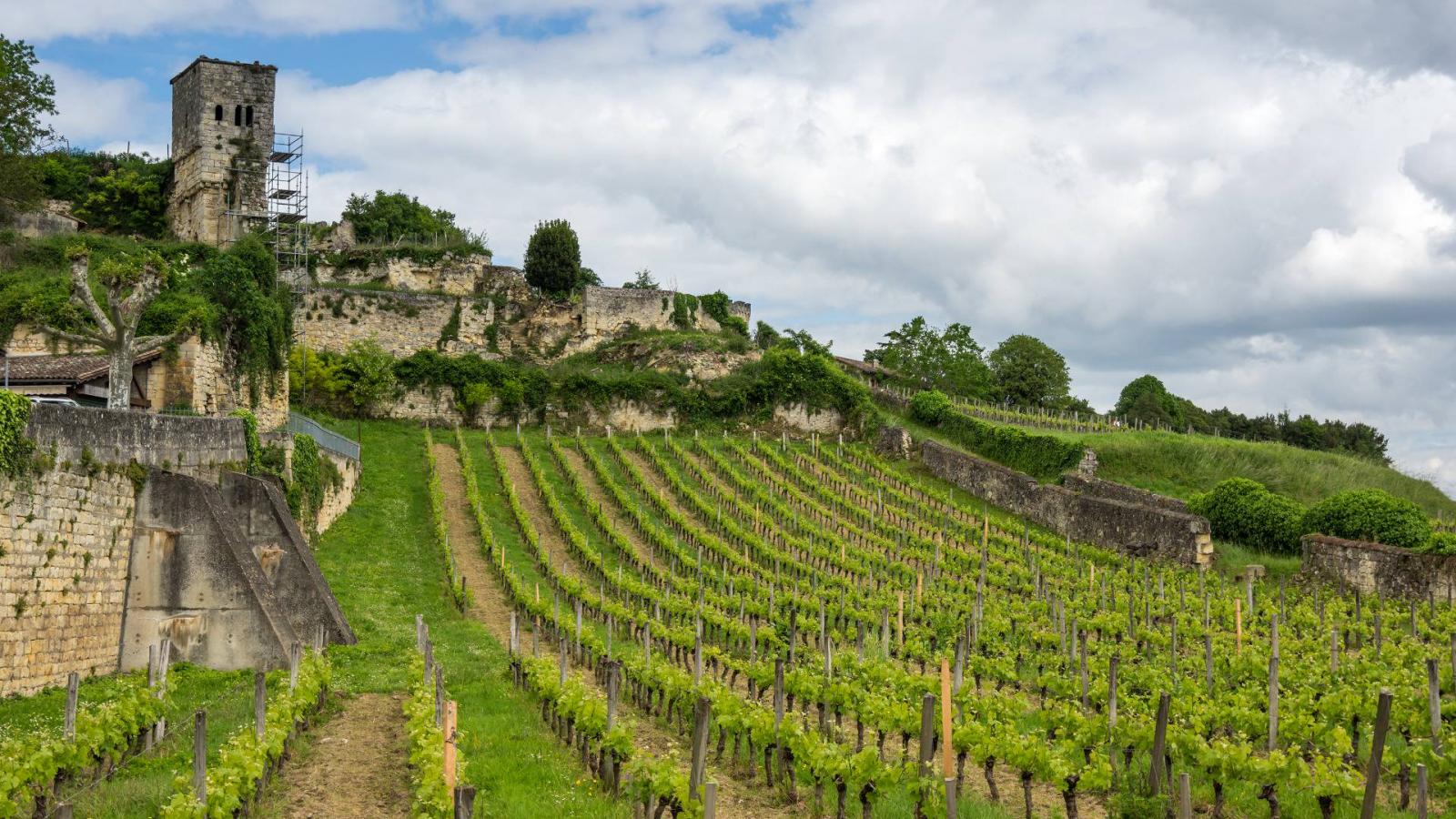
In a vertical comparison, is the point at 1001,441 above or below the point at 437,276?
below

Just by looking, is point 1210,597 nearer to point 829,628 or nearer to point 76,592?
point 829,628

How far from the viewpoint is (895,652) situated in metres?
20.0

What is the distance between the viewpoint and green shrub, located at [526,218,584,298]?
52.9 metres

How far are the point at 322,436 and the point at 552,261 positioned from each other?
24.4 meters

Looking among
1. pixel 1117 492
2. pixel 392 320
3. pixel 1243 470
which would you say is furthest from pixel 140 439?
pixel 1243 470

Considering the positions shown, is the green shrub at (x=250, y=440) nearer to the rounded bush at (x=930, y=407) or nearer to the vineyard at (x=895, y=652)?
the vineyard at (x=895, y=652)

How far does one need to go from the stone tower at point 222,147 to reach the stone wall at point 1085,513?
81.6 ft

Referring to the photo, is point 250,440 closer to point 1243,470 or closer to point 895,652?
point 895,652

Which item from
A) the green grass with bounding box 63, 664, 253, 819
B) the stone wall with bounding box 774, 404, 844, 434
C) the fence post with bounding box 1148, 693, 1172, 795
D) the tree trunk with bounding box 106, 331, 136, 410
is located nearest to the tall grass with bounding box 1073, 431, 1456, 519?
the stone wall with bounding box 774, 404, 844, 434

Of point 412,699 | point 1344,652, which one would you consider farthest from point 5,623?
point 1344,652

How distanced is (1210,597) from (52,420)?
68.3 feet

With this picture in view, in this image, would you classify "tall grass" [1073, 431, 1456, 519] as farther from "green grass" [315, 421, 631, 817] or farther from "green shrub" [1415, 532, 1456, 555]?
"green grass" [315, 421, 631, 817]

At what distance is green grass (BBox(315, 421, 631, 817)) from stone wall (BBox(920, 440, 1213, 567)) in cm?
1527

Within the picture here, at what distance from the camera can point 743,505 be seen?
33812mm
